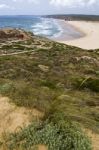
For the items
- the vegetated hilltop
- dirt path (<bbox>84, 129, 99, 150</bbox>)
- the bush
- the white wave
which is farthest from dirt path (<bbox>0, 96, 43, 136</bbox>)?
the white wave

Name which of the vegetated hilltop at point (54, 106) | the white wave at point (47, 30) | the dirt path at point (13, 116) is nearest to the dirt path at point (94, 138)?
the vegetated hilltop at point (54, 106)

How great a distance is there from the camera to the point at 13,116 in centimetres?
931

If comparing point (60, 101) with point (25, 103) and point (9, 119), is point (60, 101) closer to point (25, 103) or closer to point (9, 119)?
point (25, 103)

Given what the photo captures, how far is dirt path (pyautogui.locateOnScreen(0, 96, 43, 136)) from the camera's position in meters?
8.82

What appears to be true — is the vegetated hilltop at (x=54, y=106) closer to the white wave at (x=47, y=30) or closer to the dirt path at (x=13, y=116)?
the dirt path at (x=13, y=116)

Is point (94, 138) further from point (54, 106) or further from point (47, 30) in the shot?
point (47, 30)

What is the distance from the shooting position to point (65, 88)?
47.3 feet

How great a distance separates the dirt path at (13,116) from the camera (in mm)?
8820

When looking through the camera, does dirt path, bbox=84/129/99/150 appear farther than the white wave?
No

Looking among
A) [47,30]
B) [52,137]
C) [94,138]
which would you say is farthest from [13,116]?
[47,30]

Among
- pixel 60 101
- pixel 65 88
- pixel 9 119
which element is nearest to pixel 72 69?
pixel 65 88

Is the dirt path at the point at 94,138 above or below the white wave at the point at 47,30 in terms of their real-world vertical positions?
above

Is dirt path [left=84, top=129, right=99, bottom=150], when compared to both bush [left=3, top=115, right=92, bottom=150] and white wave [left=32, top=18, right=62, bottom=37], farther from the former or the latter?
white wave [left=32, top=18, right=62, bottom=37]

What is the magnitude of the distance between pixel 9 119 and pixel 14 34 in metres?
30.6
